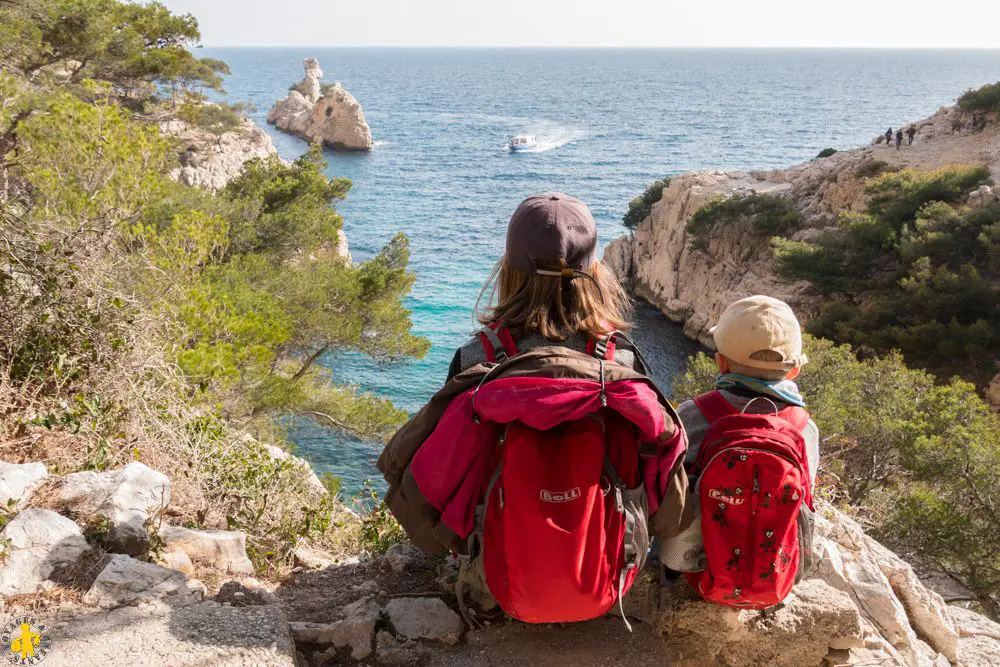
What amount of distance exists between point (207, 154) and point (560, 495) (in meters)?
34.9

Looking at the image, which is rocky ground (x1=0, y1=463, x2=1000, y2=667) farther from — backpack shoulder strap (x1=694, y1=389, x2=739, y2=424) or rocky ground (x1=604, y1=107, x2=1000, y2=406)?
rocky ground (x1=604, y1=107, x2=1000, y2=406)

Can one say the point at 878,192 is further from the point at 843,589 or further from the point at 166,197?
the point at 843,589

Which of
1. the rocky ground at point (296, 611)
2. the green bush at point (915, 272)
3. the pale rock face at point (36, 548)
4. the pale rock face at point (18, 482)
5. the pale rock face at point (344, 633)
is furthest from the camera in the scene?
the green bush at point (915, 272)

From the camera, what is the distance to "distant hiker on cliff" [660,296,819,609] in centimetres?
236

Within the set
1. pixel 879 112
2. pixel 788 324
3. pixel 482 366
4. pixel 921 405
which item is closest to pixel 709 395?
pixel 788 324

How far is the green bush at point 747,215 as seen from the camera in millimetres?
29359

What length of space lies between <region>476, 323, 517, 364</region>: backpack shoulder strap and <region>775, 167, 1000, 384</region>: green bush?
69.3ft

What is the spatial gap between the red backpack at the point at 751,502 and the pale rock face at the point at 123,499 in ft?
8.05

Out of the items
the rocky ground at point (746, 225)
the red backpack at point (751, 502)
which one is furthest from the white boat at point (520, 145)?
the red backpack at point (751, 502)

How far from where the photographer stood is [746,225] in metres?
30.3

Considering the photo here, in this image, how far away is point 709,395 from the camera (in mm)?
2688

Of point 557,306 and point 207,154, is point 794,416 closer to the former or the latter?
point 557,306

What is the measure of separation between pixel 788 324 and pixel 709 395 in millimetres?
402

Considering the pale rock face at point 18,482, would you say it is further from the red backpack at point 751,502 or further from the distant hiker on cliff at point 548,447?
the red backpack at point 751,502
